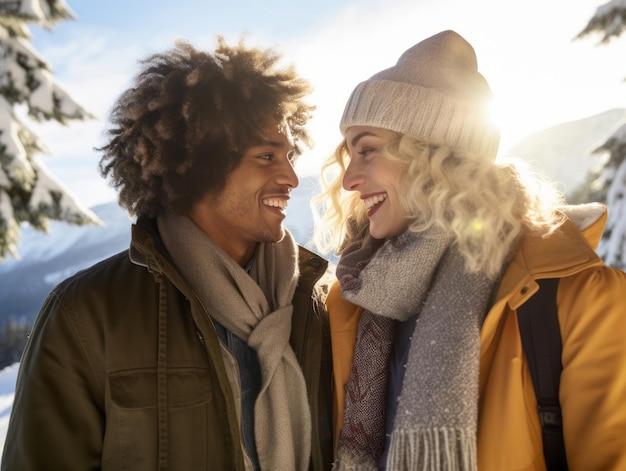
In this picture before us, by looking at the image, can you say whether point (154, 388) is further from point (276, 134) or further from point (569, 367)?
point (569, 367)

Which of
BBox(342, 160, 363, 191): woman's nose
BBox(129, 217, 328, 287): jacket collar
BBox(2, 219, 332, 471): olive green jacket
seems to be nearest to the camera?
BBox(2, 219, 332, 471): olive green jacket

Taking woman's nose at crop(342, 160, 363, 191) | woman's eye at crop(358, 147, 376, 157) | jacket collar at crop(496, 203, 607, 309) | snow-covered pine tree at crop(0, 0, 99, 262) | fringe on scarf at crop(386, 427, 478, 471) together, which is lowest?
fringe on scarf at crop(386, 427, 478, 471)

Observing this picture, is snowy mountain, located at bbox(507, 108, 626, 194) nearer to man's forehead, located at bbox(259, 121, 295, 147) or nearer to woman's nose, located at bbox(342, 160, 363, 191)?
man's forehead, located at bbox(259, 121, 295, 147)

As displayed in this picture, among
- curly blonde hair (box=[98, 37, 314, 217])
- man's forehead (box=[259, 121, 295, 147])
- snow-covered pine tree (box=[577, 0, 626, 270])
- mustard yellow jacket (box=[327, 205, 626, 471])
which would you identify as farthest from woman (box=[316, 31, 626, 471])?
snow-covered pine tree (box=[577, 0, 626, 270])

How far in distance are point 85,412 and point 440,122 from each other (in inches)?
74.0

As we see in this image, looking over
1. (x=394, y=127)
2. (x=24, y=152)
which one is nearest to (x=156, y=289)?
(x=394, y=127)

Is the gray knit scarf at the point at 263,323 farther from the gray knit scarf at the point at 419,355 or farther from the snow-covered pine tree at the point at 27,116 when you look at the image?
the snow-covered pine tree at the point at 27,116

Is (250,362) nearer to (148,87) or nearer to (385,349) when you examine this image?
(385,349)

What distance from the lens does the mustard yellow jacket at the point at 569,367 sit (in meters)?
1.65

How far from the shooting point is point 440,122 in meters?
2.23

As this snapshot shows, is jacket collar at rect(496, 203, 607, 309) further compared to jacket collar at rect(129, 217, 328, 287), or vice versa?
jacket collar at rect(129, 217, 328, 287)

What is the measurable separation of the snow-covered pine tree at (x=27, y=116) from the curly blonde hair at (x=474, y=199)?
6.35 metres

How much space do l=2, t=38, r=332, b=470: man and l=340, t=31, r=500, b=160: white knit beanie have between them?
0.63m

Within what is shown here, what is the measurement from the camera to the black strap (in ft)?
5.63
